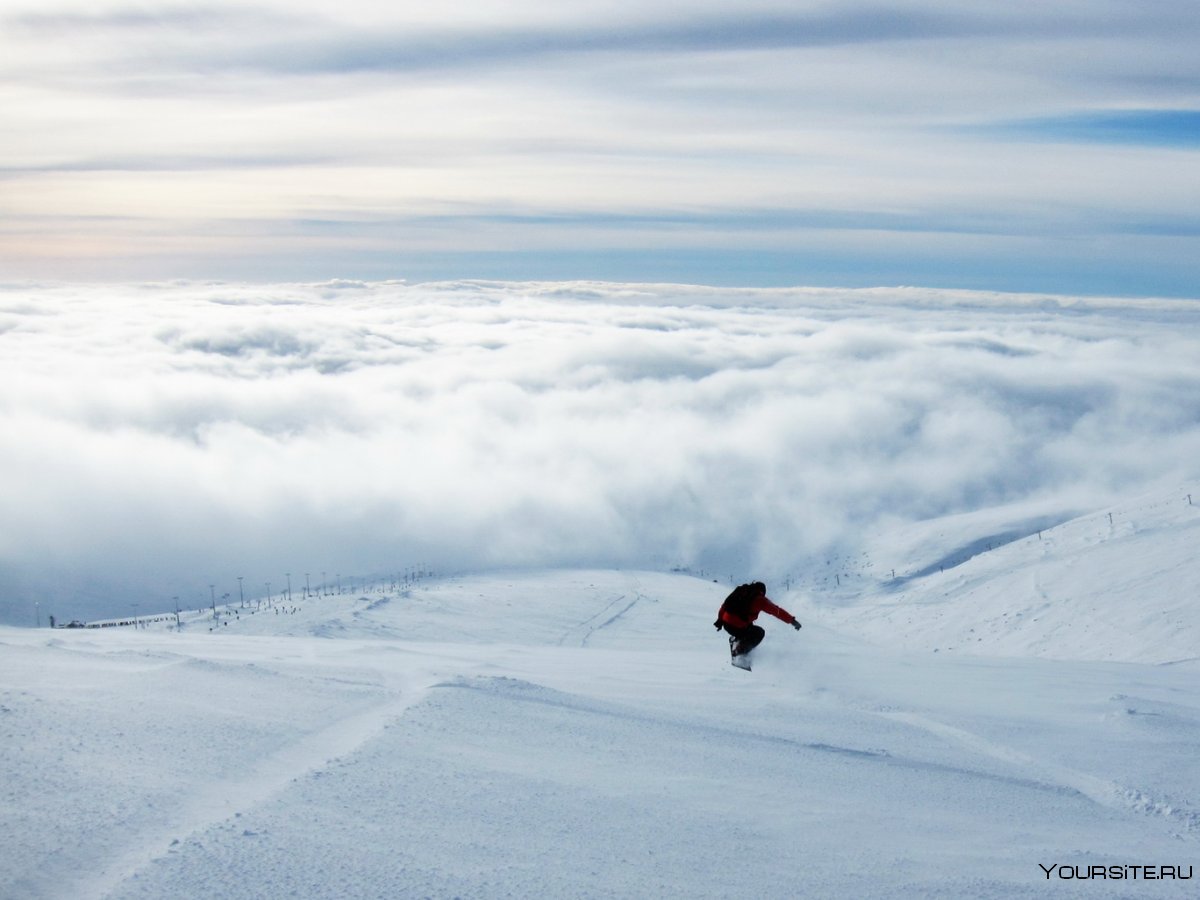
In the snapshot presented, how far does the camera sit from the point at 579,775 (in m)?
7.54

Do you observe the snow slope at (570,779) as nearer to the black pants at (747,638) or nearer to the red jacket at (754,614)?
the black pants at (747,638)

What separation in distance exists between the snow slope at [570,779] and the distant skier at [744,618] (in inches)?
14.0

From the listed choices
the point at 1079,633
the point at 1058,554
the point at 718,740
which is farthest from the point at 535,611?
the point at 718,740

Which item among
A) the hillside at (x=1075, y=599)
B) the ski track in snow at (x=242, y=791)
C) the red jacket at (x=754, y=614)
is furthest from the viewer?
the hillside at (x=1075, y=599)

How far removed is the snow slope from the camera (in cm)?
572

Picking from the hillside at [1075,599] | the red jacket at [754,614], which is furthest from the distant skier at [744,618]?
the hillside at [1075,599]

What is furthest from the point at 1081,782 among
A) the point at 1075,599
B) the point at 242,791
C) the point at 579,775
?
the point at 1075,599

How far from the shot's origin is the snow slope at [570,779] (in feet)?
18.8

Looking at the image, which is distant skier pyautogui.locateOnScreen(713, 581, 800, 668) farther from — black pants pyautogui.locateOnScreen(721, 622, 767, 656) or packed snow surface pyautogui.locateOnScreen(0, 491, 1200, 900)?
packed snow surface pyautogui.locateOnScreen(0, 491, 1200, 900)

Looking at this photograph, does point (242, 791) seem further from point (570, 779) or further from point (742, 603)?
point (742, 603)

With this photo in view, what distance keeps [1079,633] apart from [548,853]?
52228 millimetres

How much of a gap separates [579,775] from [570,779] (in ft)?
0.43

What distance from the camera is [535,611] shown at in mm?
61938

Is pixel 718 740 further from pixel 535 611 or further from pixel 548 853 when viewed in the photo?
pixel 535 611
